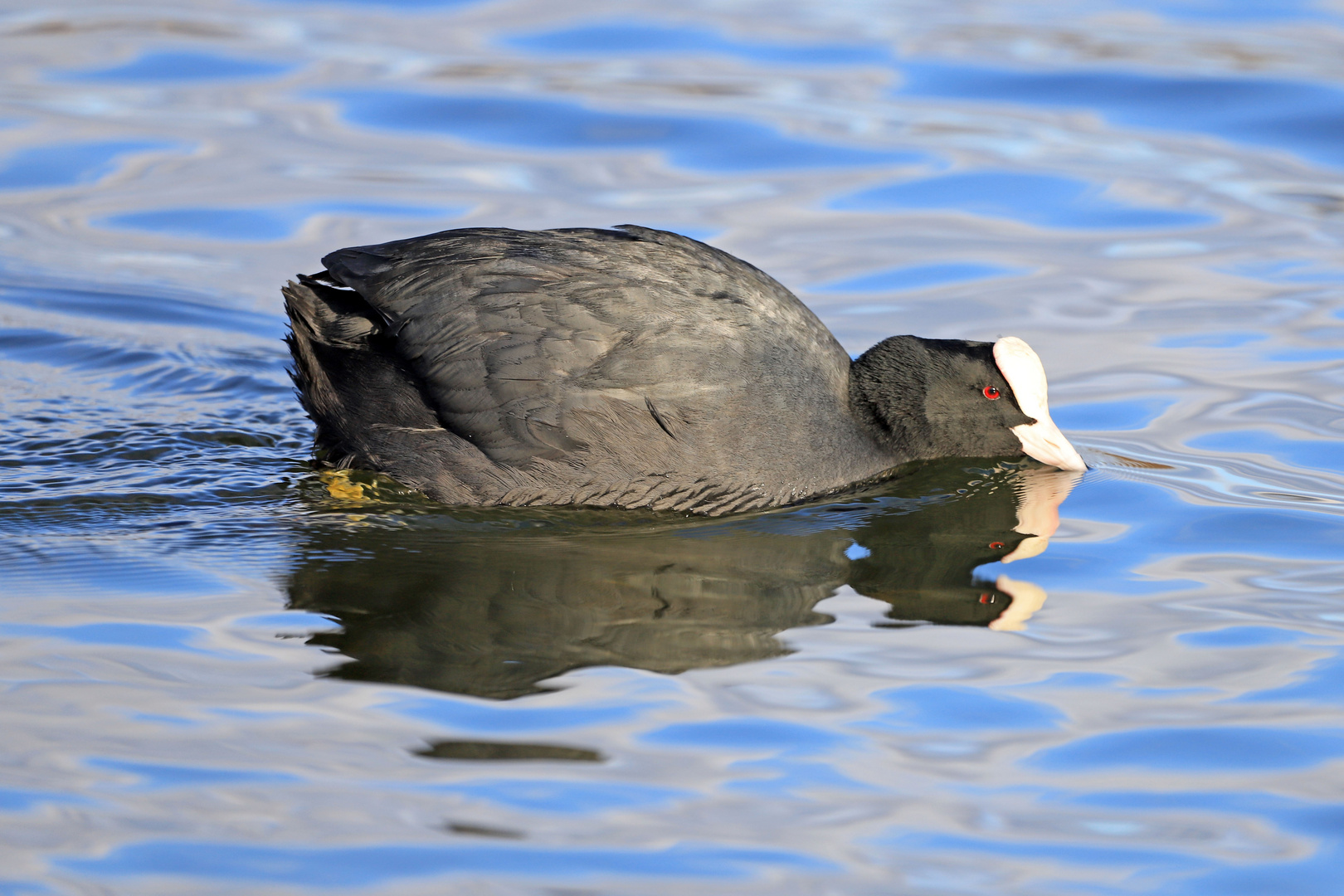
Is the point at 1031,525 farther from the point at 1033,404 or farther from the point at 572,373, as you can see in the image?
the point at 572,373

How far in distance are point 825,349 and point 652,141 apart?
14.6 feet

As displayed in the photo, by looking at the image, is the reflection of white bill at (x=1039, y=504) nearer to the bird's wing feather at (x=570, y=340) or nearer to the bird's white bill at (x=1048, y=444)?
the bird's white bill at (x=1048, y=444)

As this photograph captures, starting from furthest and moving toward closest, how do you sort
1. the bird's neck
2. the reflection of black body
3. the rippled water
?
the bird's neck < the reflection of black body < the rippled water

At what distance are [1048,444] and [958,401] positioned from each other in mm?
369

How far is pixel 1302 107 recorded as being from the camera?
1017cm

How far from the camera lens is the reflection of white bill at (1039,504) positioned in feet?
17.3

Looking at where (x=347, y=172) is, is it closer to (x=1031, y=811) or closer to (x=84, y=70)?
(x=84, y=70)

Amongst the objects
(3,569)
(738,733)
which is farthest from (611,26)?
(738,733)

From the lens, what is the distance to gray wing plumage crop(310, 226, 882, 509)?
5199mm

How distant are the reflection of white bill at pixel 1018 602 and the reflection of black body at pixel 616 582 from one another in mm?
41

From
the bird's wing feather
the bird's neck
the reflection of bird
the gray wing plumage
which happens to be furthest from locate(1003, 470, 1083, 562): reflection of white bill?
the bird's wing feather

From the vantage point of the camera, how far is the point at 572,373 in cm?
520

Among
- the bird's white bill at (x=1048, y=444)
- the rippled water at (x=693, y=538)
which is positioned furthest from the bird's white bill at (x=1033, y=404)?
the rippled water at (x=693, y=538)

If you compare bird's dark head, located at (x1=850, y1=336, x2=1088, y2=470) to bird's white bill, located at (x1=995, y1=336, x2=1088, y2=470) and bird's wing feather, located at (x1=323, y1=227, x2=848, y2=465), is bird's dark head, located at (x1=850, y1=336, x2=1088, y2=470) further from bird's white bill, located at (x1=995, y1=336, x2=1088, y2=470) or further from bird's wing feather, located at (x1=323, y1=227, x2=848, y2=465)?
bird's wing feather, located at (x1=323, y1=227, x2=848, y2=465)
